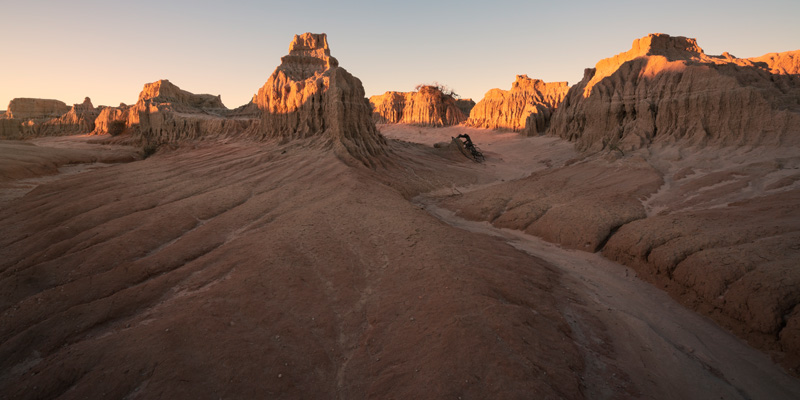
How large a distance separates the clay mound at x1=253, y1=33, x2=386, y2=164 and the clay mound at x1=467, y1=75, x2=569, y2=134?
22.1 m

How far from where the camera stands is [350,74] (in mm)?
17641

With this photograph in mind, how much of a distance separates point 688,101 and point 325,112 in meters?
16.9

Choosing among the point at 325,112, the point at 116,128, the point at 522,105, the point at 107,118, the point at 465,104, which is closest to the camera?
the point at 325,112

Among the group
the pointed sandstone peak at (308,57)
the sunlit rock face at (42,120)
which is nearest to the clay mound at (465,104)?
the pointed sandstone peak at (308,57)

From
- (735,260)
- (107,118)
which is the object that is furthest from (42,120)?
(735,260)

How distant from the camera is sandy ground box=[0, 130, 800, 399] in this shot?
338cm

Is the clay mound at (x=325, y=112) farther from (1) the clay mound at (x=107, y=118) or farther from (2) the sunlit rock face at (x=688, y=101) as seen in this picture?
(1) the clay mound at (x=107, y=118)

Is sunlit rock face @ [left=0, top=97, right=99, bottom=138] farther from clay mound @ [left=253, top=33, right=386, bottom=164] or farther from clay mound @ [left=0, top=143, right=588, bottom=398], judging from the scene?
clay mound @ [left=0, top=143, right=588, bottom=398]

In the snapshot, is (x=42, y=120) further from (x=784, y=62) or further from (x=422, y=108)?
→ (x=784, y=62)

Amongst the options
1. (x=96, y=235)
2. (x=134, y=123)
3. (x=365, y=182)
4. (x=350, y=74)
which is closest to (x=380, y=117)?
(x=134, y=123)

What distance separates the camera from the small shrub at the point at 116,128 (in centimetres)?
3712

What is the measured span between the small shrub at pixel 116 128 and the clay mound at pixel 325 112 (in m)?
26.6

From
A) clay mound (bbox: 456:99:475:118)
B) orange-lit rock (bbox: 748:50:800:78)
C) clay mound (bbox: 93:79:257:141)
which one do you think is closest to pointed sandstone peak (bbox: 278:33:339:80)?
clay mound (bbox: 93:79:257:141)

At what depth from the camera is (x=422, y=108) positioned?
5012cm
